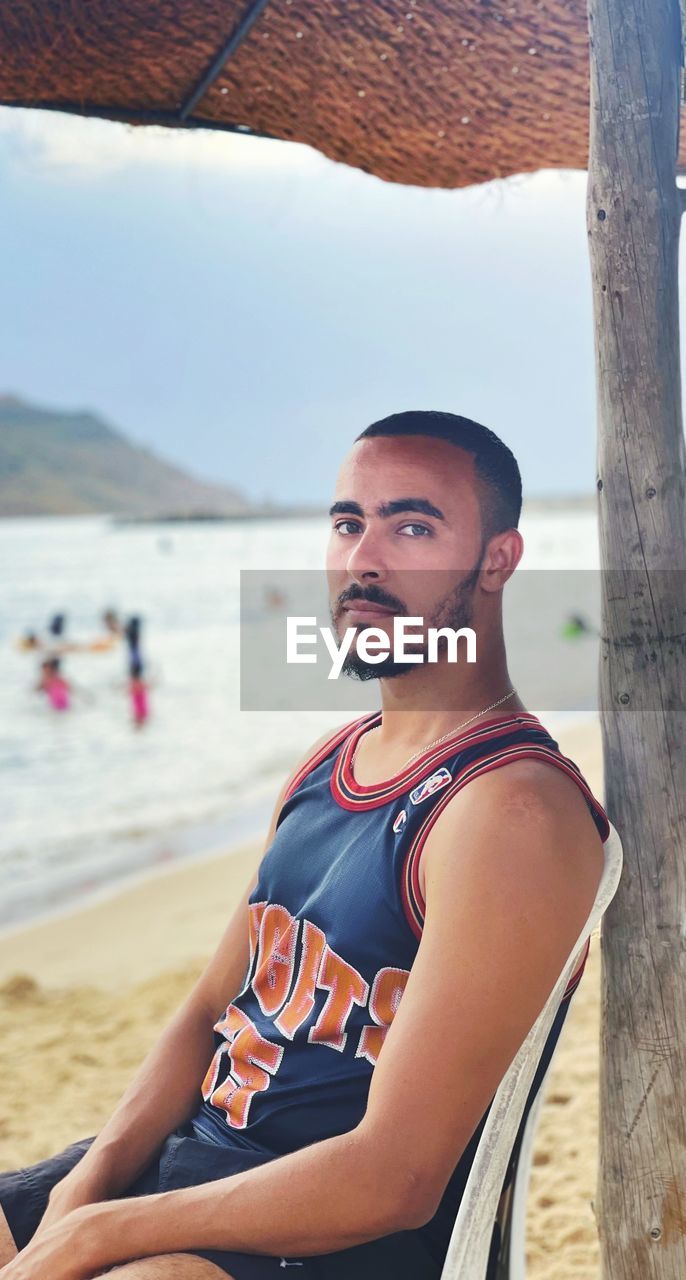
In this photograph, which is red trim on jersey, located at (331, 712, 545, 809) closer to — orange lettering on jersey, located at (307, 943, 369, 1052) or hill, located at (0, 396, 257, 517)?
orange lettering on jersey, located at (307, 943, 369, 1052)

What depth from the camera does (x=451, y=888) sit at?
136cm

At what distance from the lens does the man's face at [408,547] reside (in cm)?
171

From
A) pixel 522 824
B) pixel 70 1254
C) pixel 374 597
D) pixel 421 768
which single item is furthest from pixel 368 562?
pixel 70 1254

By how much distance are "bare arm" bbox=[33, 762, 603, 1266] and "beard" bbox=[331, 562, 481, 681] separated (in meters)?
0.35

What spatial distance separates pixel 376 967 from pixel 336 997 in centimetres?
8

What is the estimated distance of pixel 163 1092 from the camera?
1.77 meters

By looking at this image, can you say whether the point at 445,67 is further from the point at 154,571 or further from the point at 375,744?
the point at 154,571

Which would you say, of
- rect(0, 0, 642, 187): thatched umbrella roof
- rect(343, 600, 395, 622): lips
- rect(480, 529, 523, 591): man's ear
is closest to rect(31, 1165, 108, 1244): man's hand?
rect(343, 600, 395, 622): lips

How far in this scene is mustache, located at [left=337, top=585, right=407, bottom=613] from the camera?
1.71 metres

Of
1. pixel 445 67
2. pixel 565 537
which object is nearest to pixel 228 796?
pixel 445 67

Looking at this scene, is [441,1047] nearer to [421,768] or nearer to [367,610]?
[421,768]

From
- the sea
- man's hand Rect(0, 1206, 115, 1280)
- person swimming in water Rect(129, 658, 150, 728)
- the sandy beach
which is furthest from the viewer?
person swimming in water Rect(129, 658, 150, 728)

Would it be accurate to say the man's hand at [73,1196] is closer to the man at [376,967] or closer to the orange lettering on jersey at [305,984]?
the man at [376,967]

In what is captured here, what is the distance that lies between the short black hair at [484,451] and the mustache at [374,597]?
6.9 inches
